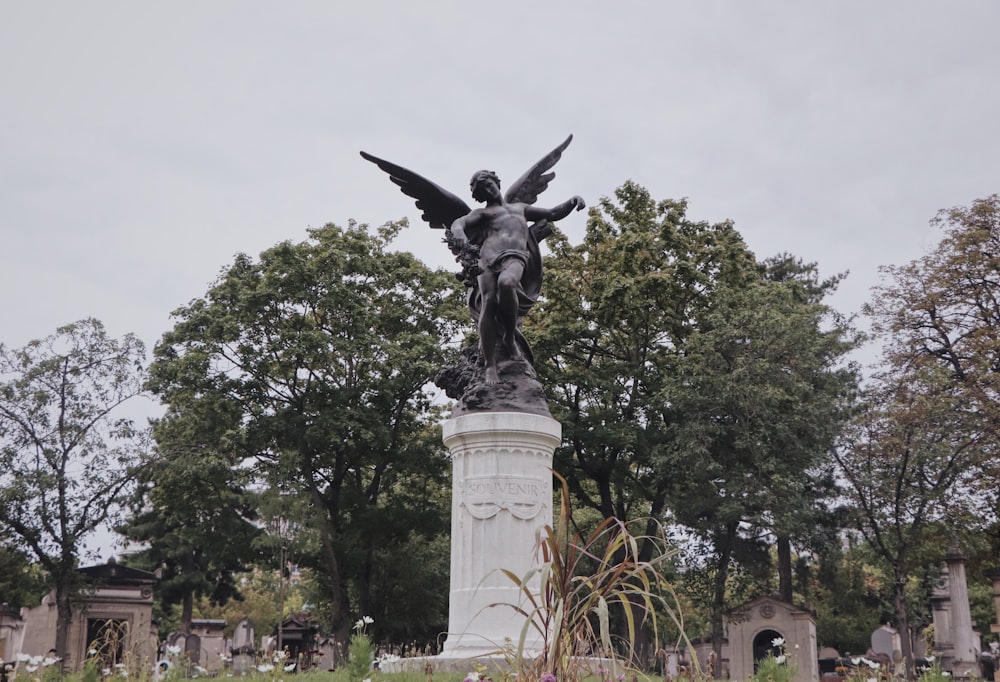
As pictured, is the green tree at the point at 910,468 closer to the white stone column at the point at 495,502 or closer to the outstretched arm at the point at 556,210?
the outstretched arm at the point at 556,210

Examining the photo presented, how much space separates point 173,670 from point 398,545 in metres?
21.6

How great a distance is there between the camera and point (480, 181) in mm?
12391

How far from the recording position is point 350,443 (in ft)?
88.0

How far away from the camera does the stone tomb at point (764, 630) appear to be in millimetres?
28047

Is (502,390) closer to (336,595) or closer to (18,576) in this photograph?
(336,595)

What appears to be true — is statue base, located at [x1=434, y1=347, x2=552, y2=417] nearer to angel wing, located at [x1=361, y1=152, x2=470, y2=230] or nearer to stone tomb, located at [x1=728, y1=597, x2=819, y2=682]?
angel wing, located at [x1=361, y1=152, x2=470, y2=230]

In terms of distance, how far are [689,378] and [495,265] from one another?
13.5 m

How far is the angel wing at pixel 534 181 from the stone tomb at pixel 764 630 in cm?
1819

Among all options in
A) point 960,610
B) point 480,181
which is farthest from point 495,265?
point 960,610

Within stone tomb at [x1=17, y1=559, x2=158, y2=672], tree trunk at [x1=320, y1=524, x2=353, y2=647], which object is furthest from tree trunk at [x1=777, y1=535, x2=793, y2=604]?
stone tomb at [x1=17, y1=559, x2=158, y2=672]

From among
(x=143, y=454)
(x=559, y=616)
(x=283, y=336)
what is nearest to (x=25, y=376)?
(x=143, y=454)

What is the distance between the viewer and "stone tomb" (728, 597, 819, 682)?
28.0 m

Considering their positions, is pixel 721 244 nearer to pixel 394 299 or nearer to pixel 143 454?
pixel 394 299

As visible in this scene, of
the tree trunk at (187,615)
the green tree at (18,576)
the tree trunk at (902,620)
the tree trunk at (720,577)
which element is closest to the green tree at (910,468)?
the tree trunk at (902,620)
